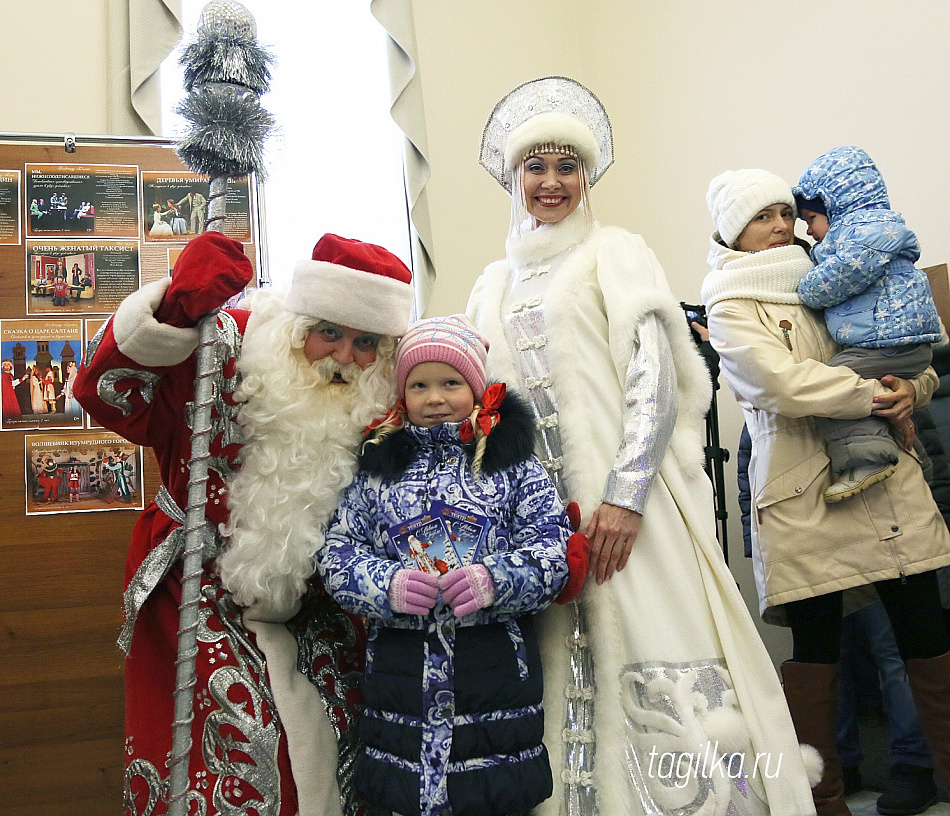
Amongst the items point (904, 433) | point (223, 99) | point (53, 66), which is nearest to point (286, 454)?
point (223, 99)

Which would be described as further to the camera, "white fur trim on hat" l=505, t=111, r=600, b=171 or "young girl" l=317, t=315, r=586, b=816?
"white fur trim on hat" l=505, t=111, r=600, b=171

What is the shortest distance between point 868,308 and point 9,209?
2523 mm

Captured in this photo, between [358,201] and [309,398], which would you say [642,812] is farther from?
[358,201]

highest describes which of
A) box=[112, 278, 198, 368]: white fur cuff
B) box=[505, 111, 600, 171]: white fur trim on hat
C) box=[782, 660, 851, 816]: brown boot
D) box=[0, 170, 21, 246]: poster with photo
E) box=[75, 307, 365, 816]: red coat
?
box=[0, 170, 21, 246]: poster with photo

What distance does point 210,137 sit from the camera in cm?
173

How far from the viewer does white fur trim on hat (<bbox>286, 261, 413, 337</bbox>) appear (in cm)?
186

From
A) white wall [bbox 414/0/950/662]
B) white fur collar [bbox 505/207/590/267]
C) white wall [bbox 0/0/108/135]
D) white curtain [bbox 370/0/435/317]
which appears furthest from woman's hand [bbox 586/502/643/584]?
white wall [bbox 0/0/108/135]

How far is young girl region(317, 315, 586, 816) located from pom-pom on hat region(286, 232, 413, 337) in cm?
10

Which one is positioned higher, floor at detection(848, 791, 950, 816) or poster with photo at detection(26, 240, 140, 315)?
poster with photo at detection(26, 240, 140, 315)

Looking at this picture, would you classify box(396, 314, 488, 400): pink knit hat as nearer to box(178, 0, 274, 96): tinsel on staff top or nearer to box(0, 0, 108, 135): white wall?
box(178, 0, 274, 96): tinsel on staff top

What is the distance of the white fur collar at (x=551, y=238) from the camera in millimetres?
2182

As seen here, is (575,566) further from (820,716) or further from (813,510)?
(820,716)

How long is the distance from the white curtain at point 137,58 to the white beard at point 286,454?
1.98 meters

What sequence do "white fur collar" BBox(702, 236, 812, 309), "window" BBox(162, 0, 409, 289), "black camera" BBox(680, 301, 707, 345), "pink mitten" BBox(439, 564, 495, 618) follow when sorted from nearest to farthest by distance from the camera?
"pink mitten" BBox(439, 564, 495, 618), "white fur collar" BBox(702, 236, 812, 309), "black camera" BBox(680, 301, 707, 345), "window" BBox(162, 0, 409, 289)
